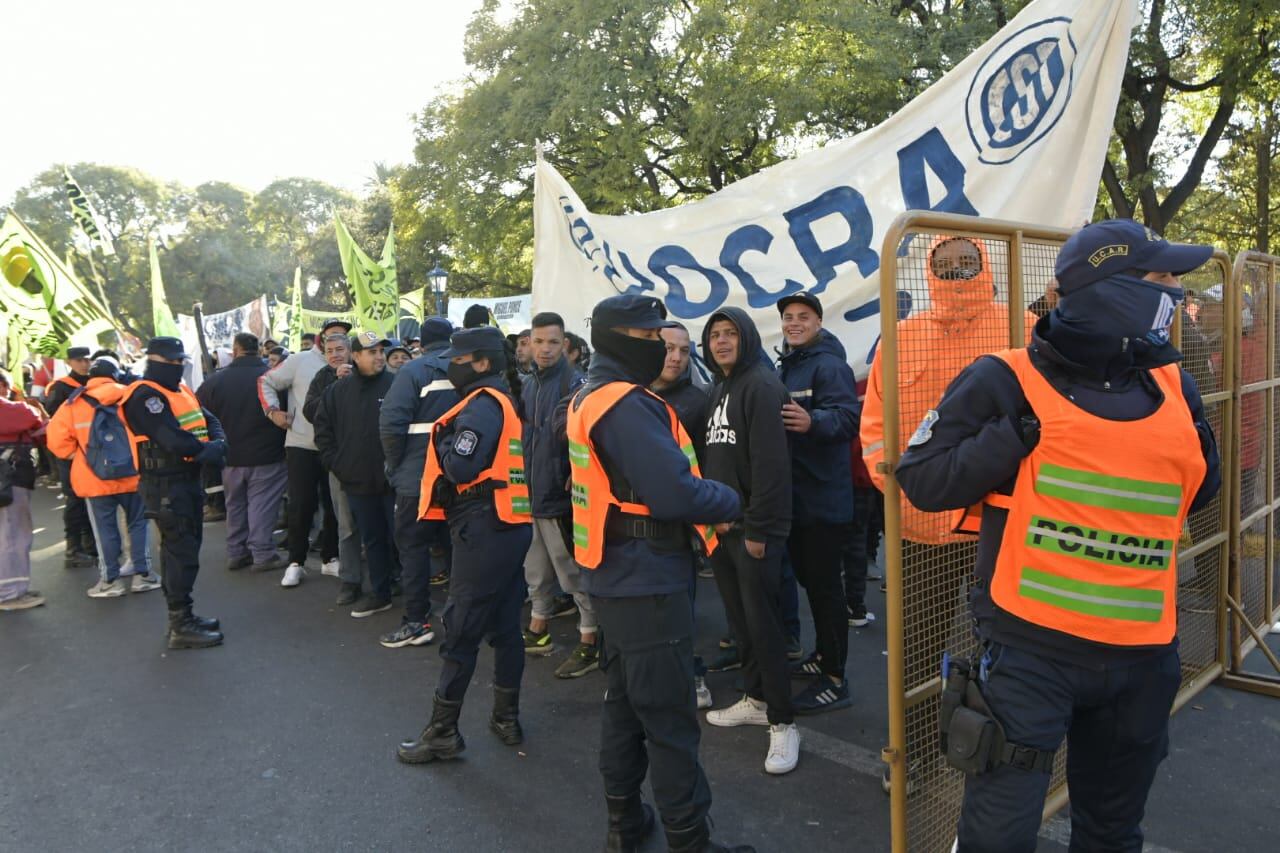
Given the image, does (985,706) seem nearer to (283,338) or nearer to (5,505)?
(5,505)

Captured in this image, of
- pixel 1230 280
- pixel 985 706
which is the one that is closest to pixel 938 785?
pixel 985 706

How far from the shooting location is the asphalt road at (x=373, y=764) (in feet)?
10.8

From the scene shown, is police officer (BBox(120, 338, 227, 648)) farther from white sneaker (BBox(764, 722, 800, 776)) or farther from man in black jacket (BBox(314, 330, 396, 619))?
white sneaker (BBox(764, 722, 800, 776))

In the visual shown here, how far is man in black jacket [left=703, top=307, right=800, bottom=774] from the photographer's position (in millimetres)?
3680

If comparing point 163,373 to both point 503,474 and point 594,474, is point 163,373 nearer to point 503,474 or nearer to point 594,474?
point 503,474

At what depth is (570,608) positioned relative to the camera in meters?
6.27

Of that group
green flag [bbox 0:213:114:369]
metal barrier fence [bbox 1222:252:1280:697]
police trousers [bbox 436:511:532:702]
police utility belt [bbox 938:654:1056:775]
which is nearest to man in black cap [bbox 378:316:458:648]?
police trousers [bbox 436:511:532:702]

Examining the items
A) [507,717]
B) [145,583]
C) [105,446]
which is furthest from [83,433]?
[507,717]

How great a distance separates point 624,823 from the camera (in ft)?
9.96

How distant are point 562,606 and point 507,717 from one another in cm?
220

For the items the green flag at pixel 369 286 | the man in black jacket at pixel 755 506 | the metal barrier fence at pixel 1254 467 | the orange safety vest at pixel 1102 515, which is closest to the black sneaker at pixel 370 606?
the man in black jacket at pixel 755 506

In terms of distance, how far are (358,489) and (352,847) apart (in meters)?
3.35

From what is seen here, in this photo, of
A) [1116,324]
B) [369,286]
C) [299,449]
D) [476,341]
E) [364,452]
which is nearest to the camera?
[1116,324]

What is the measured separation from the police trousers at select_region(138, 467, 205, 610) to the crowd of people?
19 mm
